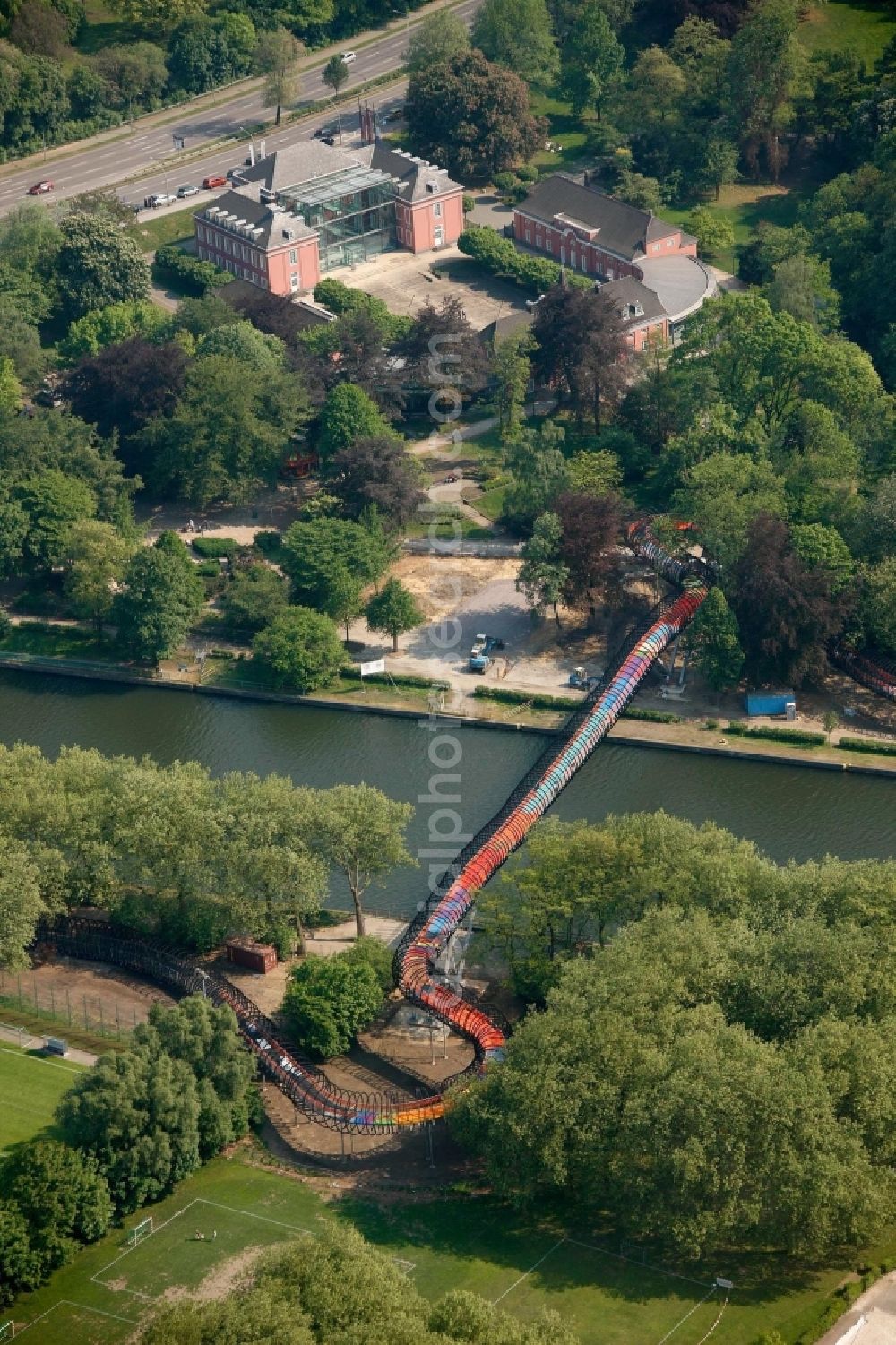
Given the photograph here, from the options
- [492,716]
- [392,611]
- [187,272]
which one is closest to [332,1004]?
[492,716]

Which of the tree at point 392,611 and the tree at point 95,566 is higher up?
the tree at point 95,566

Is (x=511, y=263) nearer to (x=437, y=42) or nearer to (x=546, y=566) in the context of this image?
(x=437, y=42)

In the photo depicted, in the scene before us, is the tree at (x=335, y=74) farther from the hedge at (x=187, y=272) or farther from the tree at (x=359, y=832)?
the tree at (x=359, y=832)

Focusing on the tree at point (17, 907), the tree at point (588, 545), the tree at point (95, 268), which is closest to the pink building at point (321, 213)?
the tree at point (95, 268)

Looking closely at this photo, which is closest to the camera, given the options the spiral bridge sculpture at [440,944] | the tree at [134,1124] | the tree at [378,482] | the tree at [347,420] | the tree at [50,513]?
the tree at [134,1124]

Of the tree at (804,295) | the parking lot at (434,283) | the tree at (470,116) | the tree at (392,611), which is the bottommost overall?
the tree at (392,611)

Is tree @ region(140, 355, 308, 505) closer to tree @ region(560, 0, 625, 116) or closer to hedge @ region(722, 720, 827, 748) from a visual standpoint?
hedge @ region(722, 720, 827, 748)

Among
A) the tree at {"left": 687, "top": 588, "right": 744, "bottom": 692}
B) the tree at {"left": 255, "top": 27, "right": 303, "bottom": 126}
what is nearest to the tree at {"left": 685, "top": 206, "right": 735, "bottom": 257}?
the tree at {"left": 255, "top": 27, "right": 303, "bottom": 126}

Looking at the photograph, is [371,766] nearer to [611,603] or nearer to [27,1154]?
[611,603]
